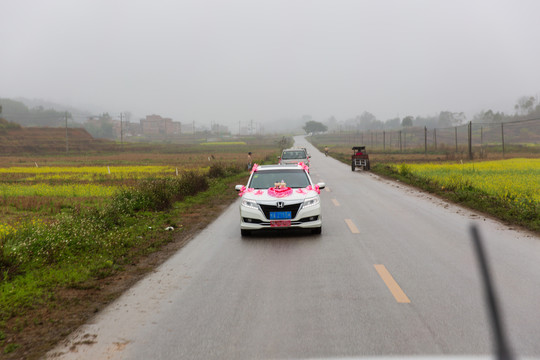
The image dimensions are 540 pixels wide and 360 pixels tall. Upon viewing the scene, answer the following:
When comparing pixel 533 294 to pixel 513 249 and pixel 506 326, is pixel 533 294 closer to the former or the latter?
pixel 506 326

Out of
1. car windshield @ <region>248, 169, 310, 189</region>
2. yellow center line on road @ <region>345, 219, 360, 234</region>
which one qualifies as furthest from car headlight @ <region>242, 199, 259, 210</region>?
yellow center line on road @ <region>345, 219, 360, 234</region>

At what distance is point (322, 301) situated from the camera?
5.50 meters

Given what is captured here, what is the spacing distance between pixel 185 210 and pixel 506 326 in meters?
11.6

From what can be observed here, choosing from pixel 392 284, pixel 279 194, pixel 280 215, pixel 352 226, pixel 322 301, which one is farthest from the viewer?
pixel 352 226

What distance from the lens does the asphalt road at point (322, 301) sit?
4219mm

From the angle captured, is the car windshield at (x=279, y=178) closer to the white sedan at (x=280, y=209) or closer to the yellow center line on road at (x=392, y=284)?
the white sedan at (x=280, y=209)

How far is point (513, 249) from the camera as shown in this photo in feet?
27.0

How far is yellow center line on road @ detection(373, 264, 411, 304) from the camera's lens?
5500mm

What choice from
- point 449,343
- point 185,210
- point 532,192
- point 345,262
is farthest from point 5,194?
point 532,192

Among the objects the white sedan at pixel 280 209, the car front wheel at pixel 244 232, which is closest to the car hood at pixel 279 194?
the white sedan at pixel 280 209

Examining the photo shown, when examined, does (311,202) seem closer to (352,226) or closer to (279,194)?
(279,194)

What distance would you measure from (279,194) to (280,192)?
3.7 inches

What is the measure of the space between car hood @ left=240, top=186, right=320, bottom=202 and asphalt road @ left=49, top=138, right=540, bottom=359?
0.93 metres

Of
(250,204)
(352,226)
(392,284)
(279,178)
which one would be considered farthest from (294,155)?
(392,284)
